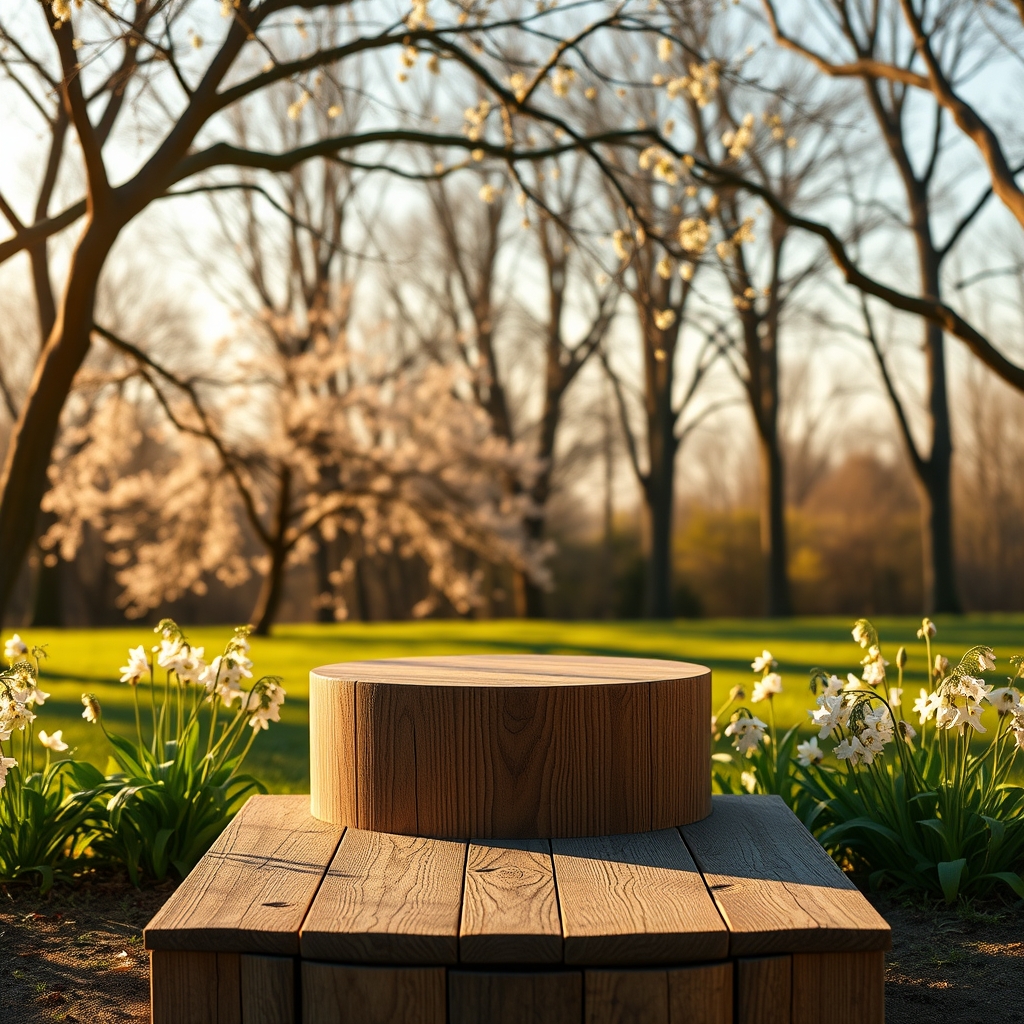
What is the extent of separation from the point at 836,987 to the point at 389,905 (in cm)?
94

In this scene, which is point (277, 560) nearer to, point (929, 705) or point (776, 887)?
point (929, 705)

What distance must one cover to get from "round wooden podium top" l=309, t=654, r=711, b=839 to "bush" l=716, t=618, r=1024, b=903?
0.82m

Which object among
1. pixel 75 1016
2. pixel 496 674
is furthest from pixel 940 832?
pixel 75 1016

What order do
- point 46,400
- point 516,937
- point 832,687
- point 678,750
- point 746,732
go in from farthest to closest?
point 46,400, point 746,732, point 832,687, point 678,750, point 516,937

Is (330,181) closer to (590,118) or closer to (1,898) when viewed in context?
(590,118)

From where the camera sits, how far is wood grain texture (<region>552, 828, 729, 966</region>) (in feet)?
7.34

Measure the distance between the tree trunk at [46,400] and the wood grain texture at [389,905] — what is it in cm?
454

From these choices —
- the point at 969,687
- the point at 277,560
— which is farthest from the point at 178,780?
the point at 277,560

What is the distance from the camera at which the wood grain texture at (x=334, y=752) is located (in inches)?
125

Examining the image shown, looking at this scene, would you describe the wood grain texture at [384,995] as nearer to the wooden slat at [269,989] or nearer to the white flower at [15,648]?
the wooden slat at [269,989]

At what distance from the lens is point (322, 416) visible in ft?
54.8

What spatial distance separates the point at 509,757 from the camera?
3.02m

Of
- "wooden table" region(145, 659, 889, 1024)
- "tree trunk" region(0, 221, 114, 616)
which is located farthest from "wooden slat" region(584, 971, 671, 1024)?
"tree trunk" region(0, 221, 114, 616)

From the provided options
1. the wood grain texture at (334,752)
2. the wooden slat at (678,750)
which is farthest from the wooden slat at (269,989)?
the wooden slat at (678,750)
